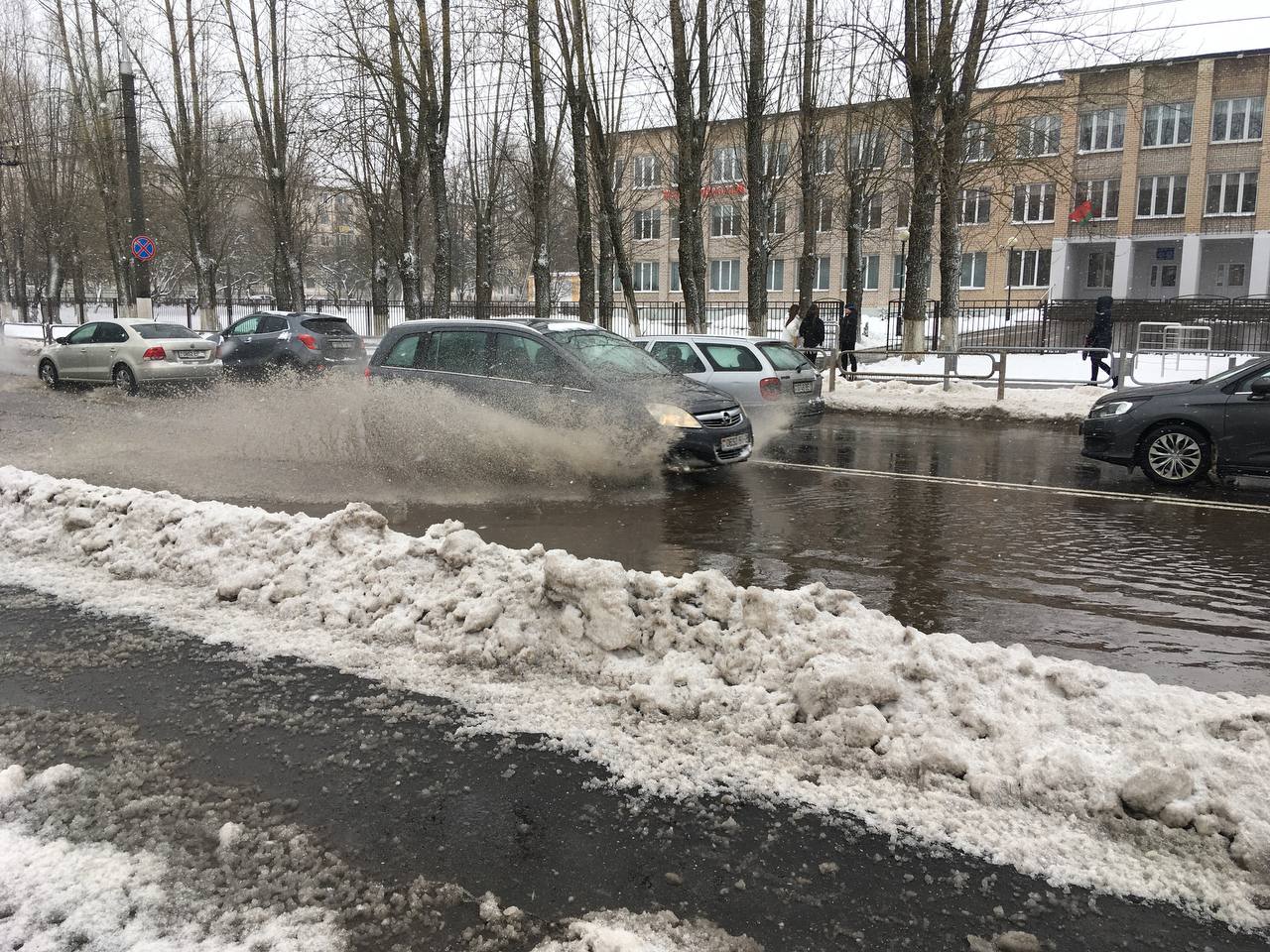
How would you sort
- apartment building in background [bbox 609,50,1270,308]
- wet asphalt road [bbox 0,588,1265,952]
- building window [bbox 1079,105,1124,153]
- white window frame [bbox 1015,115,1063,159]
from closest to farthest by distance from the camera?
wet asphalt road [bbox 0,588,1265,952], white window frame [bbox 1015,115,1063,159], apartment building in background [bbox 609,50,1270,308], building window [bbox 1079,105,1124,153]

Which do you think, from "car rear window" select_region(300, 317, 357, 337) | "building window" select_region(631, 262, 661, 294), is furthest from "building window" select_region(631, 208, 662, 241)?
"car rear window" select_region(300, 317, 357, 337)

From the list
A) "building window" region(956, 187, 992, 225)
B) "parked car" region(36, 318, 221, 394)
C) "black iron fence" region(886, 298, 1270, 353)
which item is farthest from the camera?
"building window" region(956, 187, 992, 225)

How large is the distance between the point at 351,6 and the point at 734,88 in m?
9.65

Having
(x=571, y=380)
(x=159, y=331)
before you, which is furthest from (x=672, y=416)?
(x=159, y=331)

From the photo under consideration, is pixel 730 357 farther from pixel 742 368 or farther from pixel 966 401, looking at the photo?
pixel 966 401

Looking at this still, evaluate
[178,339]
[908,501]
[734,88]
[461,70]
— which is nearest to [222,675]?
[908,501]

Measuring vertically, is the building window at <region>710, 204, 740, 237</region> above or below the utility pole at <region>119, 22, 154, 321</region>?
above

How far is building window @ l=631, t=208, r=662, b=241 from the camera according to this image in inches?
2328

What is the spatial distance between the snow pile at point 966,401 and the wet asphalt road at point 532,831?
532 inches

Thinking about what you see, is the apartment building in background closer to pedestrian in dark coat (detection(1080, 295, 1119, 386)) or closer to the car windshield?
pedestrian in dark coat (detection(1080, 295, 1119, 386))

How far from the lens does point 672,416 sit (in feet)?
30.9

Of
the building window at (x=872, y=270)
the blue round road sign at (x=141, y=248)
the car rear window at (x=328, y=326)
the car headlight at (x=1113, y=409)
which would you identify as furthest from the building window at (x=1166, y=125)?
the blue round road sign at (x=141, y=248)

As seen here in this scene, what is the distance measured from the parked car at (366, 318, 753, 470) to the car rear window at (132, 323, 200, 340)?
11.0 meters

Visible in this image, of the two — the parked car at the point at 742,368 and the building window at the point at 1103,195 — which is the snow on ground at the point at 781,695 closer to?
the parked car at the point at 742,368
